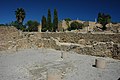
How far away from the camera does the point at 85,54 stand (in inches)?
744

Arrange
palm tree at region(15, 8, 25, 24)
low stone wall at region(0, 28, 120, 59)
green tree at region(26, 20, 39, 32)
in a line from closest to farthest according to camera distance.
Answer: low stone wall at region(0, 28, 120, 59), palm tree at region(15, 8, 25, 24), green tree at region(26, 20, 39, 32)

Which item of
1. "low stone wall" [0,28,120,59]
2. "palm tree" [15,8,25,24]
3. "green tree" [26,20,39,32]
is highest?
"palm tree" [15,8,25,24]

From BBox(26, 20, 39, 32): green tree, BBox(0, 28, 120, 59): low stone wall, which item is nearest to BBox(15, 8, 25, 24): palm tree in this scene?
BBox(26, 20, 39, 32): green tree

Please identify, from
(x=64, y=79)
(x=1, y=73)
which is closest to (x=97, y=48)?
(x=64, y=79)

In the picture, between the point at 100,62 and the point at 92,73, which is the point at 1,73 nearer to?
the point at 92,73

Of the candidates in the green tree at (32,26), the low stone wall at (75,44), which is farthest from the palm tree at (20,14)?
the low stone wall at (75,44)

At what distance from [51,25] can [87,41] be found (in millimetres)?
19768


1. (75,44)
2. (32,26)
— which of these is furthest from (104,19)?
(75,44)

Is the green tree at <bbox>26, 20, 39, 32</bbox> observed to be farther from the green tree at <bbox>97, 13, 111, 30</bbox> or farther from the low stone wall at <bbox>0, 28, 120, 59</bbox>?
the low stone wall at <bbox>0, 28, 120, 59</bbox>

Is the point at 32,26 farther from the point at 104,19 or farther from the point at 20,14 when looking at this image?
the point at 104,19

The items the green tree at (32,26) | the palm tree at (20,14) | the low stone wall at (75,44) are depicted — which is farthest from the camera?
the green tree at (32,26)

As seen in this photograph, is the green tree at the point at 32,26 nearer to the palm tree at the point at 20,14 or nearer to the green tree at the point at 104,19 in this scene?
the palm tree at the point at 20,14

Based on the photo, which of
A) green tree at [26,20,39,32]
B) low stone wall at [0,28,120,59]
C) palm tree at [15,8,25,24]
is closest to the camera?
low stone wall at [0,28,120,59]

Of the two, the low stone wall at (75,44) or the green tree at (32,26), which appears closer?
the low stone wall at (75,44)
